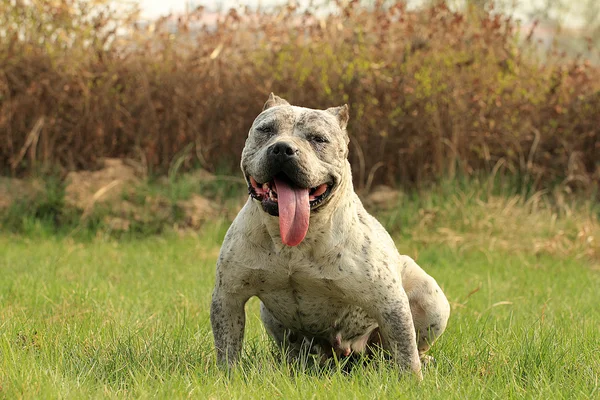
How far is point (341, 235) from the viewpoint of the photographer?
167 inches

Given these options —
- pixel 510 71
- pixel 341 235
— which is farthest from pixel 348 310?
pixel 510 71

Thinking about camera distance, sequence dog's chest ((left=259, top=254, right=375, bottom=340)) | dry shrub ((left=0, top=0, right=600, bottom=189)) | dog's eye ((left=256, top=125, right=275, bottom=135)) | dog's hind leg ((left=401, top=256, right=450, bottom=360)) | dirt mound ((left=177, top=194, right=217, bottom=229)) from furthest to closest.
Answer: dry shrub ((left=0, top=0, right=600, bottom=189)) → dirt mound ((left=177, top=194, right=217, bottom=229)) → dog's hind leg ((left=401, top=256, right=450, bottom=360)) → dog's eye ((left=256, top=125, right=275, bottom=135)) → dog's chest ((left=259, top=254, right=375, bottom=340))

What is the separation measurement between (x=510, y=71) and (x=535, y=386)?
7.49m

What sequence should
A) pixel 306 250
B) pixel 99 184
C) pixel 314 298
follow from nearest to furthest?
1. pixel 306 250
2. pixel 314 298
3. pixel 99 184

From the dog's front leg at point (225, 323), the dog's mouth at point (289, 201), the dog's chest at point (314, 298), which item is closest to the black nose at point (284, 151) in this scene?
the dog's mouth at point (289, 201)

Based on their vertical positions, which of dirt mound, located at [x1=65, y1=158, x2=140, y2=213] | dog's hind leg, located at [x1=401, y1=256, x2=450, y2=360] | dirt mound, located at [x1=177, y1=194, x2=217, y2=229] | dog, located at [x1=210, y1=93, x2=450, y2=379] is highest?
dog, located at [x1=210, y1=93, x2=450, y2=379]

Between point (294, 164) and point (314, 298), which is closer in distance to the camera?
point (294, 164)

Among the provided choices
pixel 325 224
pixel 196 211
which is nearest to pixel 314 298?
pixel 325 224

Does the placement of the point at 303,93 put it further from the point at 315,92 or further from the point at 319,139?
the point at 319,139

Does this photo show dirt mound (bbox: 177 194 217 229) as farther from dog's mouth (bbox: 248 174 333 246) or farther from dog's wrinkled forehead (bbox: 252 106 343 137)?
dog's mouth (bbox: 248 174 333 246)

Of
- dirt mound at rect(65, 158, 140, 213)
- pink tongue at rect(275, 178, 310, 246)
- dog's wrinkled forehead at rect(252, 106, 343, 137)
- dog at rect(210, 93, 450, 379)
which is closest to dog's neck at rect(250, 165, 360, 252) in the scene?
dog at rect(210, 93, 450, 379)

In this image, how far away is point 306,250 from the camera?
4.21 metres

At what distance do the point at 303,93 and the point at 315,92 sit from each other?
0.16 meters

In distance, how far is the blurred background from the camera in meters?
10.4
